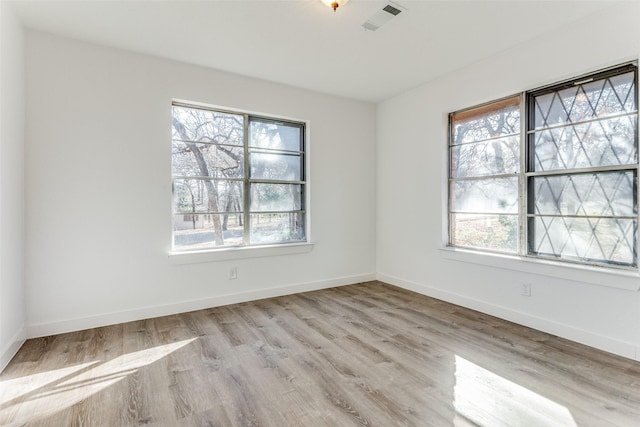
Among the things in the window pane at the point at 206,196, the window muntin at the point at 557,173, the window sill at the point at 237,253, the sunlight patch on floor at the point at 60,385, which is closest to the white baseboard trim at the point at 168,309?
the window sill at the point at 237,253

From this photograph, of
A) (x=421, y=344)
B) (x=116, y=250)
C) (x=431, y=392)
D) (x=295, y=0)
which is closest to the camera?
(x=431, y=392)

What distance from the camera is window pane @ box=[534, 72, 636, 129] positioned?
2498 mm

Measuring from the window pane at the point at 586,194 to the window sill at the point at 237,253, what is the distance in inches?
105

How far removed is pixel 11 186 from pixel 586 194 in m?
4.75

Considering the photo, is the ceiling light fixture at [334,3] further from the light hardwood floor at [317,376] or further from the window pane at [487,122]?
the light hardwood floor at [317,376]

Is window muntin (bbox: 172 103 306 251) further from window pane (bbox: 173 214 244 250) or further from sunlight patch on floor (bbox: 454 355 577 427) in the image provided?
sunlight patch on floor (bbox: 454 355 577 427)

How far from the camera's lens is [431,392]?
1.96m

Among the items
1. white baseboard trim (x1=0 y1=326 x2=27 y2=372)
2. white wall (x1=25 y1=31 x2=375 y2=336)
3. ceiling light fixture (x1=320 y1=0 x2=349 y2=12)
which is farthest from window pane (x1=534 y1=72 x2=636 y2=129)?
white baseboard trim (x1=0 y1=326 x2=27 y2=372)

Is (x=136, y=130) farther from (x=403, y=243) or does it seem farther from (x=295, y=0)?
(x=403, y=243)

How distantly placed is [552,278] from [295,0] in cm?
323

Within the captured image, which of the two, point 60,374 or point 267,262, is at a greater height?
point 267,262

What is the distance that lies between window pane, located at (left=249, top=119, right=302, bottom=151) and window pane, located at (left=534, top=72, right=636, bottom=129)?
2733 millimetres

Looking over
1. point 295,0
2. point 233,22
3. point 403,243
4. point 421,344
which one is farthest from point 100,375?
point 403,243

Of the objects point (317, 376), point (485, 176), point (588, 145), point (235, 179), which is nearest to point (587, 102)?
point (588, 145)
